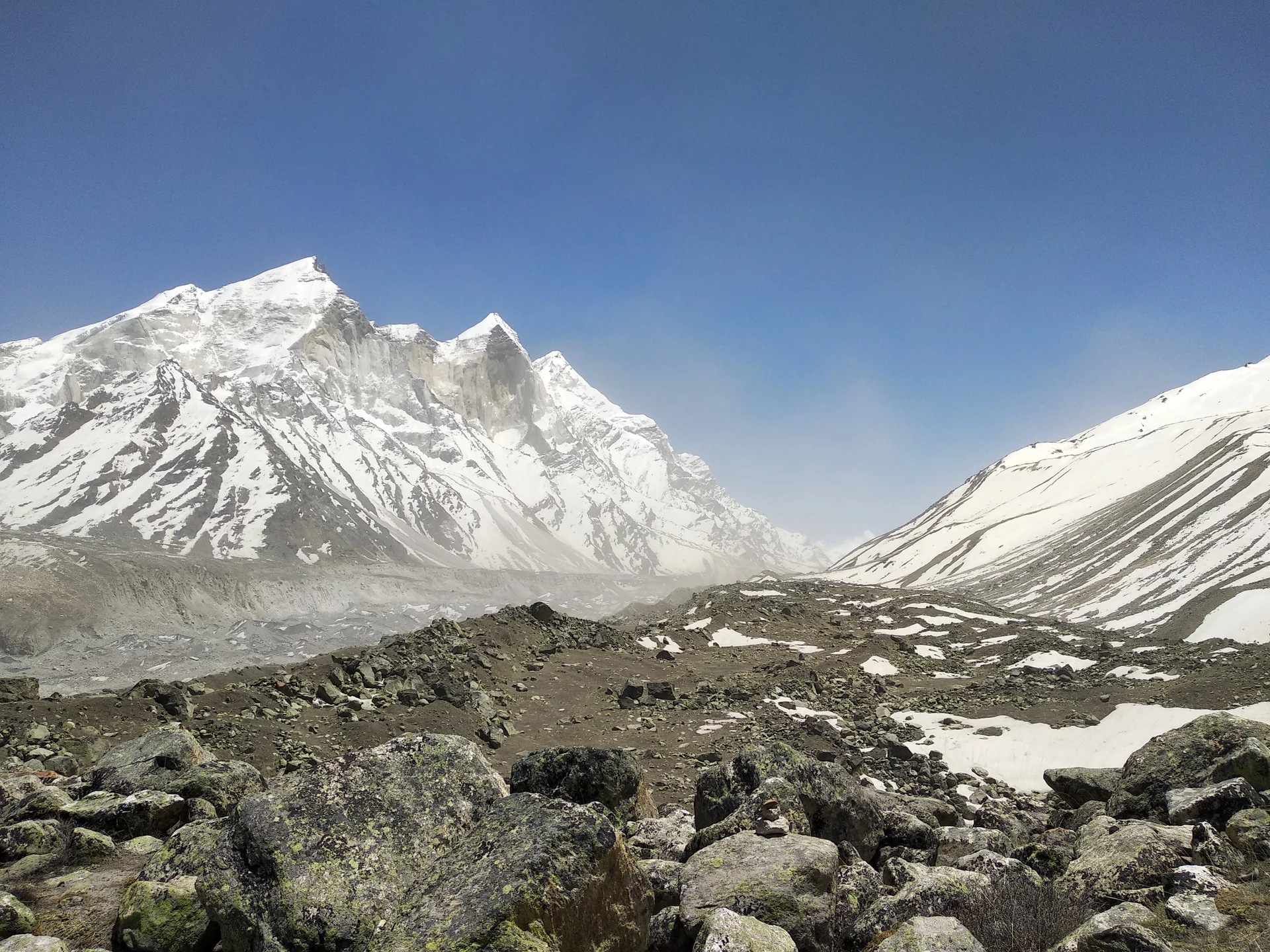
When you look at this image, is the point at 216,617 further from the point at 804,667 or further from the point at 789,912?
the point at 789,912

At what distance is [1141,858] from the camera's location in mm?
7184

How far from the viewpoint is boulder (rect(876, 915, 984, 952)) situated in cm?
555

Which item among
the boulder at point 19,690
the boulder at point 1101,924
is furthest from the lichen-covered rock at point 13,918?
the boulder at point 19,690

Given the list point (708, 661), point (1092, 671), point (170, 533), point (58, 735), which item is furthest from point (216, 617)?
point (1092, 671)

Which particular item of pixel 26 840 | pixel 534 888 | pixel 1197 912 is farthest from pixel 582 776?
pixel 1197 912

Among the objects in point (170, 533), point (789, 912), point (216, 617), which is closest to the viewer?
point (789, 912)

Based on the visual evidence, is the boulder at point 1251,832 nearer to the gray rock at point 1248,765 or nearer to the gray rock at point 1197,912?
the gray rock at point 1197,912

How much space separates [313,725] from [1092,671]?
35.4m

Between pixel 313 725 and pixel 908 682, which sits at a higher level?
pixel 313 725

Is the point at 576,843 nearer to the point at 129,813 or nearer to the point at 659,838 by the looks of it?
the point at 659,838

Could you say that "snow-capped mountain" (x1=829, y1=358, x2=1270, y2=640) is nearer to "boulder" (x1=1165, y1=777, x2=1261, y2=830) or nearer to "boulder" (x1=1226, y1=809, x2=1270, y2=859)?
"boulder" (x1=1165, y1=777, x2=1261, y2=830)

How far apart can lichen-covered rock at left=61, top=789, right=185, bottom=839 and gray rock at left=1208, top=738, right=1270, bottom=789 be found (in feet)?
44.5

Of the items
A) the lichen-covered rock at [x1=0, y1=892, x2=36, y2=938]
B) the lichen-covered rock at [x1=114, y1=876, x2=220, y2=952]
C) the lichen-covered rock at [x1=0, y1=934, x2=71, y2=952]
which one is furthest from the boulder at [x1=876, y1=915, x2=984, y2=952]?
the lichen-covered rock at [x1=0, y1=892, x2=36, y2=938]

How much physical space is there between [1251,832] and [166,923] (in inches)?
410
